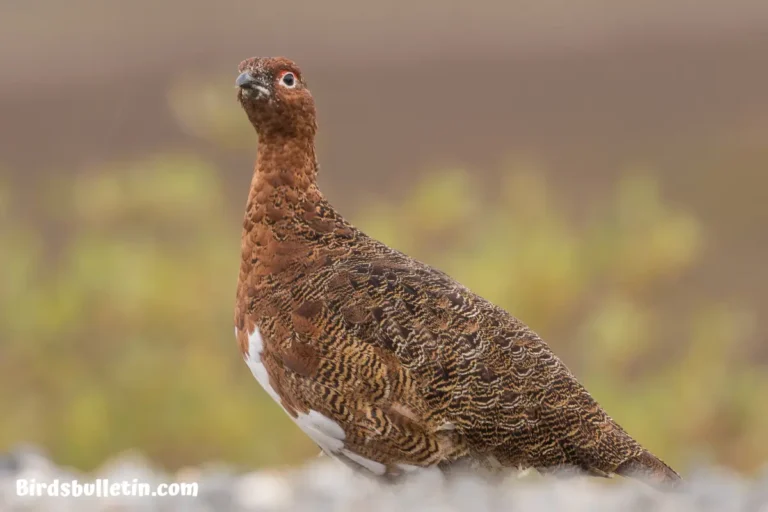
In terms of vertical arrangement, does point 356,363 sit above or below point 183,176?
below

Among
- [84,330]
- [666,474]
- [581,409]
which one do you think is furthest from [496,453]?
[84,330]

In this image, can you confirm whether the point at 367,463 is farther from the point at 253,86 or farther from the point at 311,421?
the point at 253,86

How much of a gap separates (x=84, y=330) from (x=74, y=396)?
257 mm

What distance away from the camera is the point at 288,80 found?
253 centimetres

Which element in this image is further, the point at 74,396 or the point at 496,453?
the point at 74,396

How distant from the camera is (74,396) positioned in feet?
13.2

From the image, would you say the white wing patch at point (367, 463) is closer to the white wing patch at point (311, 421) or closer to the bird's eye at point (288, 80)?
the white wing patch at point (311, 421)

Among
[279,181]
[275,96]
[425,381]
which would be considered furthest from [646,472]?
[275,96]

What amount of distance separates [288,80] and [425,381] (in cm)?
81

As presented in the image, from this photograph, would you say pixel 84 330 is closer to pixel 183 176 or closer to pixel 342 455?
pixel 183 176

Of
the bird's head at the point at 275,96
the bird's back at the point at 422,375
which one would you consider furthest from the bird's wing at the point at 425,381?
the bird's head at the point at 275,96

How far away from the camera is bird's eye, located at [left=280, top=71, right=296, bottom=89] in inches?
99.0

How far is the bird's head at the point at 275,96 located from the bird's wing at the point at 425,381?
1.23ft

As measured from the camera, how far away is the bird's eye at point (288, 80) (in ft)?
8.25
